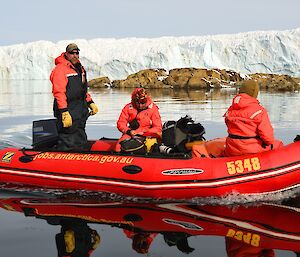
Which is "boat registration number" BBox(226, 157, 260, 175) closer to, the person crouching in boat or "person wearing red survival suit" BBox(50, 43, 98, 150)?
the person crouching in boat

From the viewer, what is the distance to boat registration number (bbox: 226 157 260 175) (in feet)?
17.6

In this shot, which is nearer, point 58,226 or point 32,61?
point 58,226

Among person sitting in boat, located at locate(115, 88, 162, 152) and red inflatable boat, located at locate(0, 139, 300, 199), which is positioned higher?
person sitting in boat, located at locate(115, 88, 162, 152)

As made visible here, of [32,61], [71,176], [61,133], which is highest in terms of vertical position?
[61,133]

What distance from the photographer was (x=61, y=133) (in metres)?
6.63

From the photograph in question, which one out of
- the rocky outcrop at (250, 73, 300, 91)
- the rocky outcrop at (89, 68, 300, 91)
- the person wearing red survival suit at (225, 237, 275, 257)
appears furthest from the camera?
the rocky outcrop at (89, 68, 300, 91)

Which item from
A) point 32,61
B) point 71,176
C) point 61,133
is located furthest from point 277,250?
point 32,61

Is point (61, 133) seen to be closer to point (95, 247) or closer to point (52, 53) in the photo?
point (95, 247)

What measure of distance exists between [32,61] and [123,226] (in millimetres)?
79420

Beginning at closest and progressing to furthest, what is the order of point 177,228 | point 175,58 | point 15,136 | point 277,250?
point 277,250
point 177,228
point 15,136
point 175,58

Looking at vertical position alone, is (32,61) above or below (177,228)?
below

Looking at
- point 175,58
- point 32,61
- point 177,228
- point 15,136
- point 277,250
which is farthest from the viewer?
point 32,61

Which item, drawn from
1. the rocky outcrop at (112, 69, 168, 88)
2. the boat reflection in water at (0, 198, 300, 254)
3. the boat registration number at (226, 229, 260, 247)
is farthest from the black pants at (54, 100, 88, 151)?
the rocky outcrop at (112, 69, 168, 88)

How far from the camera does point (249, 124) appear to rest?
17.8ft
